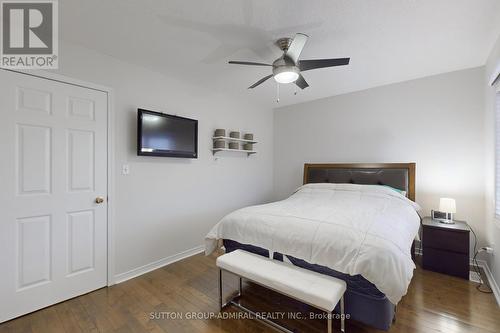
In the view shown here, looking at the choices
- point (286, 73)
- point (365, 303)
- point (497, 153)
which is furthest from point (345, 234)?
point (497, 153)

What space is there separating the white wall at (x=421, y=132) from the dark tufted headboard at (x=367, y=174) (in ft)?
0.52

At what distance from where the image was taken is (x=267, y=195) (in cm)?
480

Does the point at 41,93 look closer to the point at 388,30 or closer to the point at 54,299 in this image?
the point at 54,299

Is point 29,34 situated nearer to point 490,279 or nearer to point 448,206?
point 448,206

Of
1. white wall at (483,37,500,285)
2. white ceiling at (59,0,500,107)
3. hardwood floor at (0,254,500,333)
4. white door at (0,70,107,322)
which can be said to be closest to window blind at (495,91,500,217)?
white wall at (483,37,500,285)

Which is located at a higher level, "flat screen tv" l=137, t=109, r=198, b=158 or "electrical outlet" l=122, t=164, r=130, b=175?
"flat screen tv" l=137, t=109, r=198, b=158

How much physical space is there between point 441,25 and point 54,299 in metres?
4.37

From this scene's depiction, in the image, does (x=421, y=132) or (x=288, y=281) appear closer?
(x=288, y=281)

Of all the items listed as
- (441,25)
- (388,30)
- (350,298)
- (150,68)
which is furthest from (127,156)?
(441,25)

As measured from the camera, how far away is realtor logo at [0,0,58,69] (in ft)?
5.83

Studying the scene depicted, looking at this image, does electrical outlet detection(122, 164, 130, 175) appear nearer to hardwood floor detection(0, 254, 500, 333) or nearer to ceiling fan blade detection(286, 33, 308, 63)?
hardwood floor detection(0, 254, 500, 333)

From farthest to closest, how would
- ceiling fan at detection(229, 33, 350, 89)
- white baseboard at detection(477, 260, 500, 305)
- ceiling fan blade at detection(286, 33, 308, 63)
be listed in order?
white baseboard at detection(477, 260, 500, 305)
ceiling fan at detection(229, 33, 350, 89)
ceiling fan blade at detection(286, 33, 308, 63)

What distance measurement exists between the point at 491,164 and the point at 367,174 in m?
1.37

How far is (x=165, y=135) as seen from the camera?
2887 mm
